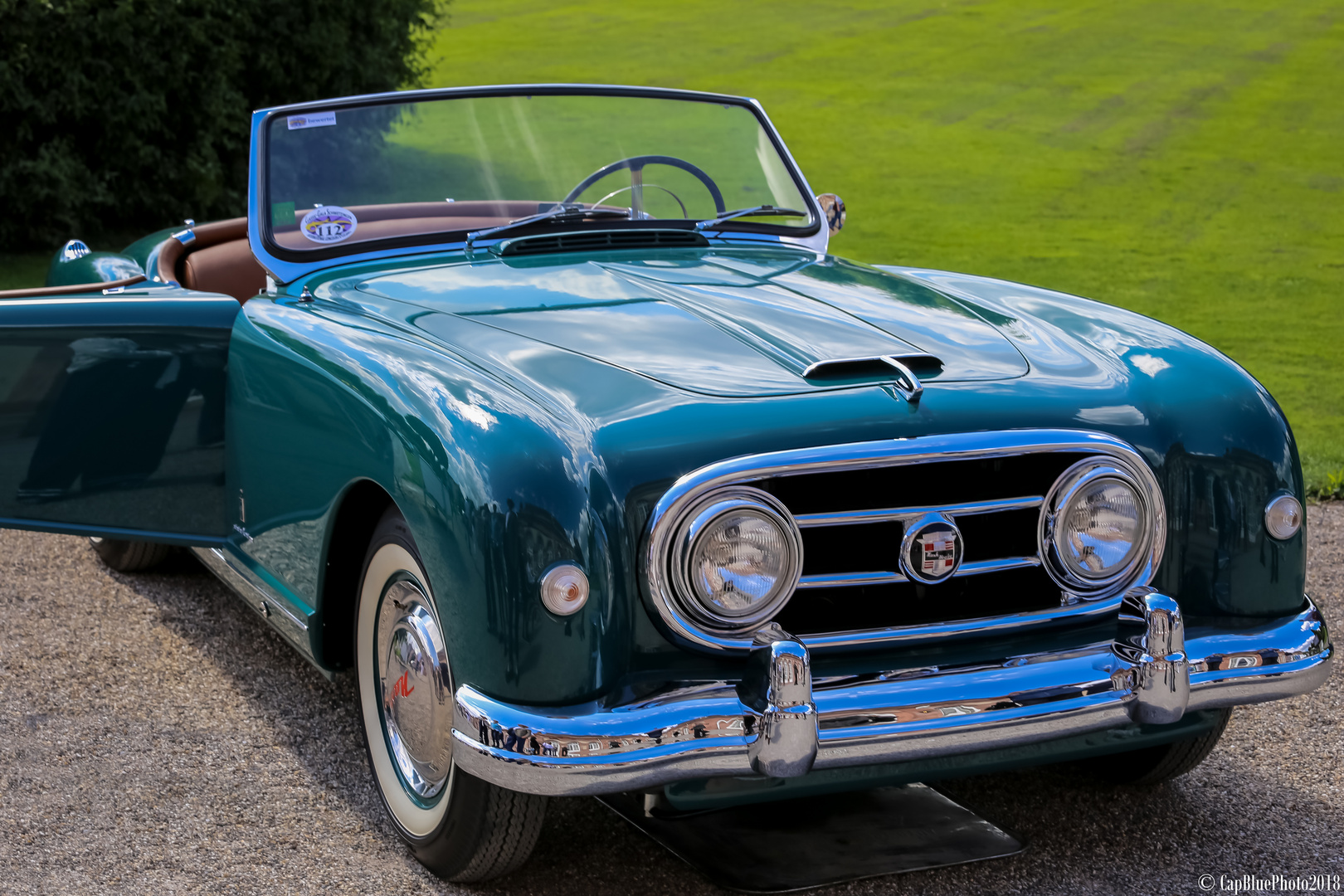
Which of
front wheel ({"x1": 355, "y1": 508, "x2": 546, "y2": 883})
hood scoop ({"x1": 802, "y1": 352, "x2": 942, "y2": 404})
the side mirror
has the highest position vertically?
the side mirror

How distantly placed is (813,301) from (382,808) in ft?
5.13

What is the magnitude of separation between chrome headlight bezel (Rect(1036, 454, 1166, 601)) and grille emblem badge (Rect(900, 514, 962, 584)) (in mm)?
193

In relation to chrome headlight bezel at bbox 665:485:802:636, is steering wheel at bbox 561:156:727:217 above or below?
above

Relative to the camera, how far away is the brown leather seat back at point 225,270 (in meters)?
4.84

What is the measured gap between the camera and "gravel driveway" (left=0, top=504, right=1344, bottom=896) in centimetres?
296

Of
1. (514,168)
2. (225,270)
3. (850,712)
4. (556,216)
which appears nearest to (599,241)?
(556,216)

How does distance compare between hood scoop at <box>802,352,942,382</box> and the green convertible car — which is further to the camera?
hood scoop at <box>802,352,942,382</box>

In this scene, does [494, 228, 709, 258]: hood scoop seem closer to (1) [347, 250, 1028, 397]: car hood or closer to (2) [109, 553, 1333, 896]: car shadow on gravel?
(1) [347, 250, 1028, 397]: car hood

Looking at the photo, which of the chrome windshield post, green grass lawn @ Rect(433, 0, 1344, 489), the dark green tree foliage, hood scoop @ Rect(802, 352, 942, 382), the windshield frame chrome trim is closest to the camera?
the chrome windshield post

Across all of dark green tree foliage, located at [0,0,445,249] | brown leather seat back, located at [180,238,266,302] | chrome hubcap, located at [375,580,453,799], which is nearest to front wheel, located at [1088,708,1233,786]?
chrome hubcap, located at [375,580,453,799]

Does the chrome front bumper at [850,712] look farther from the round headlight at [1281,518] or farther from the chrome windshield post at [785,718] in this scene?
the round headlight at [1281,518]

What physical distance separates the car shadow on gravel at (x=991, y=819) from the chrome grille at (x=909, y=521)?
0.60 m

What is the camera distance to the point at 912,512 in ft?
8.81

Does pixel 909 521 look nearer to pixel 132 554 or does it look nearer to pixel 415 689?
pixel 415 689
